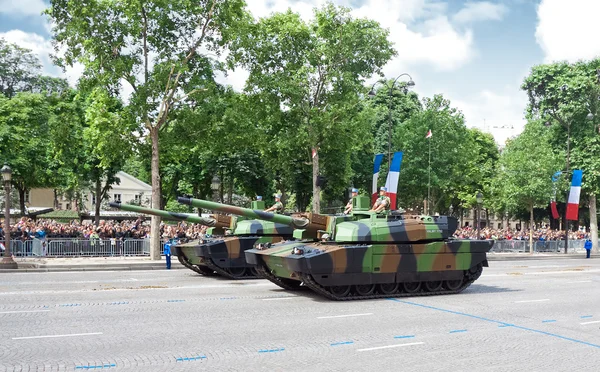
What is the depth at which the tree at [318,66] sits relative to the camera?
38.8m

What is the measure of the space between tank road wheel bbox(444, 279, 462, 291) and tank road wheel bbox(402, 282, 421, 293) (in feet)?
3.27

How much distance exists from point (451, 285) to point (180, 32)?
1702 centimetres

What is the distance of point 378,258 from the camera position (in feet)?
54.3

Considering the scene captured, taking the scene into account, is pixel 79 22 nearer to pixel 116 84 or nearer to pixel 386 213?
pixel 116 84

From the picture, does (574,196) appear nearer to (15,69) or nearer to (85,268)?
(85,268)

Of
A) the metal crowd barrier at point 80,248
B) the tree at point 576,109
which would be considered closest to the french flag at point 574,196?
the tree at point 576,109

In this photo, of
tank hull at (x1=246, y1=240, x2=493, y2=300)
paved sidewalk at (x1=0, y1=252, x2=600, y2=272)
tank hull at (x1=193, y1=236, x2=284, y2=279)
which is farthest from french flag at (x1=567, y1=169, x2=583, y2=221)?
tank hull at (x1=193, y1=236, x2=284, y2=279)

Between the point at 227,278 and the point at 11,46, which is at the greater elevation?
the point at 11,46

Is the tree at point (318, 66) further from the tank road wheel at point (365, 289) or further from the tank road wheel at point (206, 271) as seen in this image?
the tank road wheel at point (365, 289)

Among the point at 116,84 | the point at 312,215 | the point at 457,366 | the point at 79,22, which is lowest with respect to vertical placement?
the point at 457,366

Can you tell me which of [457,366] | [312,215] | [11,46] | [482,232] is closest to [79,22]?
[312,215]

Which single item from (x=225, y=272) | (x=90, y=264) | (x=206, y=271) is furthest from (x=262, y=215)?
(x=90, y=264)

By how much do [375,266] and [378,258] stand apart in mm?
219

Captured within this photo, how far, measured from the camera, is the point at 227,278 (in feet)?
71.8
